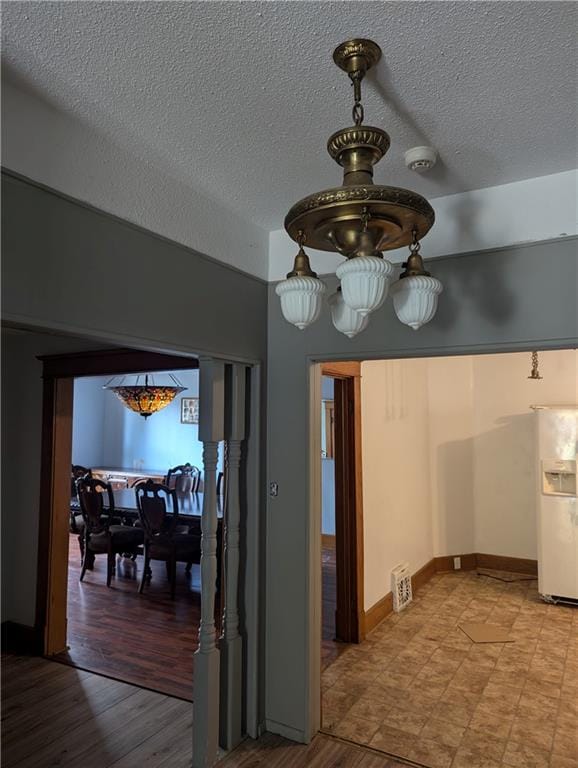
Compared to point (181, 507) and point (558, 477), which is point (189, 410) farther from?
point (558, 477)

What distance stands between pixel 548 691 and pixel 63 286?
330 cm

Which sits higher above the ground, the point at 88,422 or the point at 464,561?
the point at 88,422

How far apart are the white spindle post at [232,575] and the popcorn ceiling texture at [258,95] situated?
2.60ft

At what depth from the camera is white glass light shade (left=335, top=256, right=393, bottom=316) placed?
1.19 metres

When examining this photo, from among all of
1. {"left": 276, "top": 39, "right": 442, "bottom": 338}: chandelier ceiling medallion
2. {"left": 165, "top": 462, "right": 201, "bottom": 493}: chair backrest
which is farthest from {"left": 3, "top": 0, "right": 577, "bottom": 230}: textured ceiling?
{"left": 165, "top": 462, "right": 201, "bottom": 493}: chair backrest

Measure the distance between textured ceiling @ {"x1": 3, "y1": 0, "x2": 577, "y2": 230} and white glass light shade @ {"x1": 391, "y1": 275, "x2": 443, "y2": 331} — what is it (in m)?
0.61

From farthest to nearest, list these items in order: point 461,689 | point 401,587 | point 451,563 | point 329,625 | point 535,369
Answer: point 451,563, point 535,369, point 401,587, point 329,625, point 461,689

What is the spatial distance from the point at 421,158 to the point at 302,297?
90 centimetres

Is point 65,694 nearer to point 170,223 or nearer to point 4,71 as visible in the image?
point 170,223

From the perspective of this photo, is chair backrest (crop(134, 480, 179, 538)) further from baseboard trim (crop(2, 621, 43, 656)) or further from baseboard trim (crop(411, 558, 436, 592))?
baseboard trim (crop(411, 558, 436, 592))

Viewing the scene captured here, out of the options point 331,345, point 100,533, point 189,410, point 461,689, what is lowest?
point 461,689

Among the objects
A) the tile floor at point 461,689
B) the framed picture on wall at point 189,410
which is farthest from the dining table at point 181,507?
the framed picture on wall at point 189,410

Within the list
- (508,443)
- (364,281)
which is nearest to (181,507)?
(508,443)

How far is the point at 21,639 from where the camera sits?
3492mm
